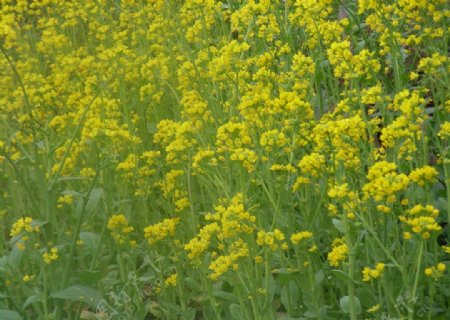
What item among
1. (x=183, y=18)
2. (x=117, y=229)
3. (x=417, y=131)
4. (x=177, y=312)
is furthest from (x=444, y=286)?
(x=183, y=18)

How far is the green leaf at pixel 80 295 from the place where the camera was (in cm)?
283

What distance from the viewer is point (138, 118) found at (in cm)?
389

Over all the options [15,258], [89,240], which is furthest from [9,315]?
[89,240]

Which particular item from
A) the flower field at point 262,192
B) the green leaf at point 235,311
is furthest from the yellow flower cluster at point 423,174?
the green leaf at point 235,311

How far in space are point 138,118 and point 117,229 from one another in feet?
2.97

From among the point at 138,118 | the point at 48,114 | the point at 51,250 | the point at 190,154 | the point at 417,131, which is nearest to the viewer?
the point at 417,131

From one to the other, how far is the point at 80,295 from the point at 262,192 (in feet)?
2.44

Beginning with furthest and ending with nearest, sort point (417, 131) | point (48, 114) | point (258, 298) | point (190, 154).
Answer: point (48, 114) → point (190, 154) → point (258, 298) → point (417, 131)

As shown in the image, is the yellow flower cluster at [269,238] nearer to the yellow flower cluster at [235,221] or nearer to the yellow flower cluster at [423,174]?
the yellow flower cluster at [235,221]

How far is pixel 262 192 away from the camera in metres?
2.99

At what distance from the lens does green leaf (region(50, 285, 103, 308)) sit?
2834 millimetres

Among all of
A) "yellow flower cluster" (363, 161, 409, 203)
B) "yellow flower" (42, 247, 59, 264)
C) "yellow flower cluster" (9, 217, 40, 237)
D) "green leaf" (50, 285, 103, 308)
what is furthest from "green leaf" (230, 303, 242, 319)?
"yellow flower cluster" (363, 161, 409, 203)

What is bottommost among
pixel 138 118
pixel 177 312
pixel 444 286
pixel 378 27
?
pixel 177 312

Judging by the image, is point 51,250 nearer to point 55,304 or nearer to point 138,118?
point 55,304
